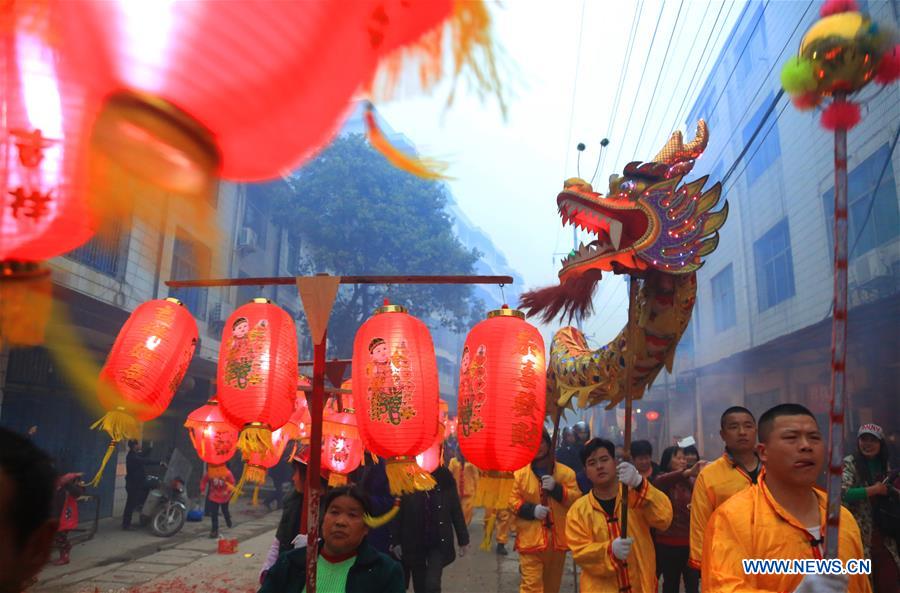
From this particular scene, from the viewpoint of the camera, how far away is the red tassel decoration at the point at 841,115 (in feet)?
8.55

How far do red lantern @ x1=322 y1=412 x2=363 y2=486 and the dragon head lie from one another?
3.78m

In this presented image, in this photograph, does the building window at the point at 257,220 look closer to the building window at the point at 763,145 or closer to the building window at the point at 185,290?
the building window at the point at 185,290

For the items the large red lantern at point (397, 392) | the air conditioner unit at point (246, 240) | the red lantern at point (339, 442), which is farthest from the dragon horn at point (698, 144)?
the air conditioner unit at point (246, 240)

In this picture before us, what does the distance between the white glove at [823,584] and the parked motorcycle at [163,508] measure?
11358mm

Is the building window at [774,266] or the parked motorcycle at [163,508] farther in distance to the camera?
the building window at [774,266]

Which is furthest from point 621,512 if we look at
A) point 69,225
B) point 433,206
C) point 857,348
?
point 433,206

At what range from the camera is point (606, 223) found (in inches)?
205

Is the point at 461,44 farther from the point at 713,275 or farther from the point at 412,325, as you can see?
the point at 713,275

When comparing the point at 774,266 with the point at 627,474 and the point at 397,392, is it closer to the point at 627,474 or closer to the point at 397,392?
the point at 627,474

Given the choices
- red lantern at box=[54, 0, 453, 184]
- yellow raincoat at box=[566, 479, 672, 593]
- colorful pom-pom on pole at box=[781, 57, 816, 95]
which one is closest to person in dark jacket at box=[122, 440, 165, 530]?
yellow raincoat at box=[566, 479, 672, 593]

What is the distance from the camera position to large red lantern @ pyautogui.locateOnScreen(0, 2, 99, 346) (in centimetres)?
167

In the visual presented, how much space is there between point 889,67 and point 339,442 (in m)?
6.73

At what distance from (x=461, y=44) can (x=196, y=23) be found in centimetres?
77

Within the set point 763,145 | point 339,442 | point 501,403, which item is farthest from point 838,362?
point 763,145
